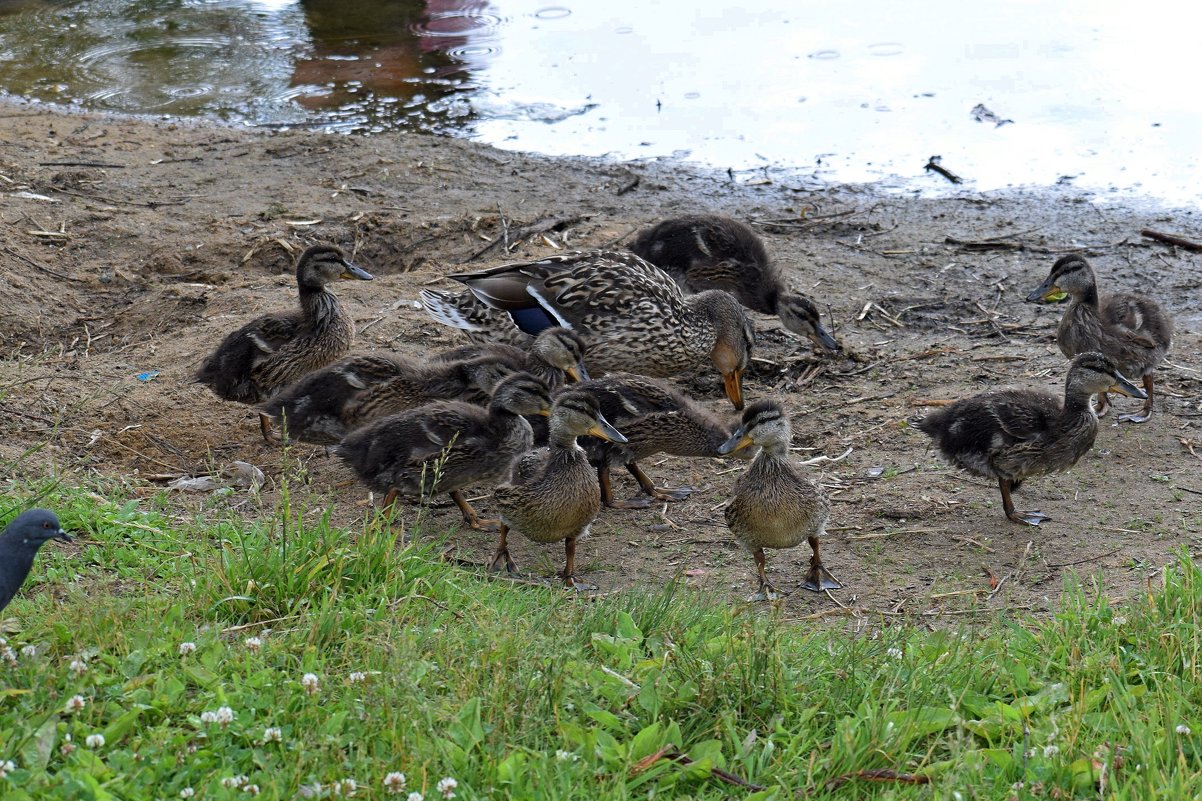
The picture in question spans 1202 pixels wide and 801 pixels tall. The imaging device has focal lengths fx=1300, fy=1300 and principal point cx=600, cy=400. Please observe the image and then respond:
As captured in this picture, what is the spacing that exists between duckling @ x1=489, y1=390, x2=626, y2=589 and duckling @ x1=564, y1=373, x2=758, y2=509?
512 millimetres

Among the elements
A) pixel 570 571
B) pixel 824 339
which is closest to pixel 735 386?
pixel 824 339

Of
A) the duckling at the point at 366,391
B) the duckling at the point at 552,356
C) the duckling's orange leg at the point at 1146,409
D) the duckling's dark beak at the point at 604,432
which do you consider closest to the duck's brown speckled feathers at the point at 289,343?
the duckling at the point at 366,391

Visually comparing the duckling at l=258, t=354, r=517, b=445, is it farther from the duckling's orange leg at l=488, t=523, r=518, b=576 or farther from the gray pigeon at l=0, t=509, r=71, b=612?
the gray pigeon at l=0, t=509, r=71, b=612

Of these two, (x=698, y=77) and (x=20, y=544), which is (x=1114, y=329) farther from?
(x=698, y=77)

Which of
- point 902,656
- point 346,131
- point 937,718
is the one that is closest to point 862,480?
point 902,656

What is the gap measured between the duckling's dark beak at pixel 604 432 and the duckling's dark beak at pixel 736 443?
0.43 metres

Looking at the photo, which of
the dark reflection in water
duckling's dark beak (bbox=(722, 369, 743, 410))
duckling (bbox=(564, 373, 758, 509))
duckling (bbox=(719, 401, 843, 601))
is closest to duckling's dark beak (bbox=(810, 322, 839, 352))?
duckling's dark beak (bbox=(722, 369, 743, 410))

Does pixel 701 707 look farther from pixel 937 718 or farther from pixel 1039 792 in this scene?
pixel 1039 792

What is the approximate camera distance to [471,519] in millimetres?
5766

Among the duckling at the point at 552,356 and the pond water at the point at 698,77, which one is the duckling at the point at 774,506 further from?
the pond water at the point at 698,77

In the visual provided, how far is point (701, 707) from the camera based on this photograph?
350 cm

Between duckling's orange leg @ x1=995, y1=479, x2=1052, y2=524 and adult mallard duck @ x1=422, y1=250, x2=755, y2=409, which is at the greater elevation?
adult mallard duck @ x1=422, y1=250, x2=755, y2=409

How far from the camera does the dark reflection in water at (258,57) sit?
11.8 m

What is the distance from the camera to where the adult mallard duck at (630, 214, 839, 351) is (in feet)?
26.3
